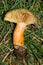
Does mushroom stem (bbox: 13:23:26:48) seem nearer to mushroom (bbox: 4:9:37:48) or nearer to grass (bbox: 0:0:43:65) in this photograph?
mushroom (bbox: 4:9:37:48)

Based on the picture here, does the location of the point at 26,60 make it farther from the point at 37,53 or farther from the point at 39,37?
the point at 39,37

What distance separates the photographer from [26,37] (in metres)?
2.90

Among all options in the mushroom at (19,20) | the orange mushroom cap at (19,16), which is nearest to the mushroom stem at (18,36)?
the mushroom at (19,20)

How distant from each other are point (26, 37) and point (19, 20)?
0.42 meters

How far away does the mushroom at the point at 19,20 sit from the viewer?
253cm

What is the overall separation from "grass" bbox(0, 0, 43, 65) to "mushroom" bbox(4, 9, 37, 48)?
0.16 meters

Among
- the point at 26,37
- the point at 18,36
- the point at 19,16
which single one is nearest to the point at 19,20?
the point at 19,16

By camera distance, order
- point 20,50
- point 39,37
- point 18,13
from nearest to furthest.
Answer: point 18,13 → point 20,50 → point 39,37

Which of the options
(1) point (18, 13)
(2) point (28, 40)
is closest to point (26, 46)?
(2) point (28, 40)

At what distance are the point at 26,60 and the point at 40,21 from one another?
593mm

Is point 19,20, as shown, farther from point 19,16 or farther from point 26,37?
point 26,37

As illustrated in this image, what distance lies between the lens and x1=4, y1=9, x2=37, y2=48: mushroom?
253 centimetres

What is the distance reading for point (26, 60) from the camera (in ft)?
9.04

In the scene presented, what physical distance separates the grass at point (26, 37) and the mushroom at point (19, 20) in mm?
160
